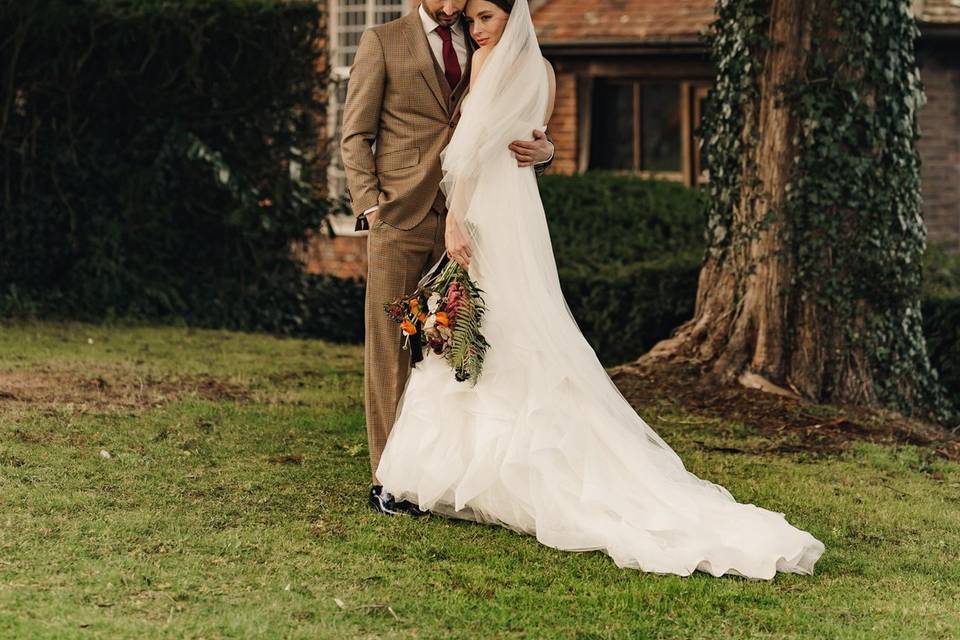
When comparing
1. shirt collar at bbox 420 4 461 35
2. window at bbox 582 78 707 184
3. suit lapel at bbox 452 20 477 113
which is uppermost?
window at bbox 582 78 707 184

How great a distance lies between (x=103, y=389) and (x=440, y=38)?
3628 millimetres

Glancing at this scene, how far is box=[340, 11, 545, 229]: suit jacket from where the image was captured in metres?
5.39

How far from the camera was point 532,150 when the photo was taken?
17.9 ft

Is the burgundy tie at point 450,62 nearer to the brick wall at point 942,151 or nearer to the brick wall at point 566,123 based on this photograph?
the brick wall at point 566,123

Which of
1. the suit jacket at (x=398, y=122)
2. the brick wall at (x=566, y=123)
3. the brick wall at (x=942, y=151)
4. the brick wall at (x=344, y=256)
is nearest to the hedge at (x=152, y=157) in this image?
the brick wall at (x=344, y=256)

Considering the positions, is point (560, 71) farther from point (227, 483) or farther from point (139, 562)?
point (139, 562)

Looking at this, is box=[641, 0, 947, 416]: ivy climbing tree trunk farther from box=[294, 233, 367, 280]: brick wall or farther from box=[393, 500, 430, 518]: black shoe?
box=[294, 233, 367, 280]: brick wall

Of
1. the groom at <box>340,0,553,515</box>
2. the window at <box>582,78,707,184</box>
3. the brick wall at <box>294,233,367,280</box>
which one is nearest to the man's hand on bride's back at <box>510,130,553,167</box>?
the groom at <box>340,0,553,515</box>

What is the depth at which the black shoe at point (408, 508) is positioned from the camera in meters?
5.48

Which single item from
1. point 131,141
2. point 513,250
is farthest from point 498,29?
point 131,141

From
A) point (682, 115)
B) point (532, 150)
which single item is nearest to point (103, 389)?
point (532, 150)

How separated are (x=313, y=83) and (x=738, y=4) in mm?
4618

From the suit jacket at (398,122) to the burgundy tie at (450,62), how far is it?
0.09 ft

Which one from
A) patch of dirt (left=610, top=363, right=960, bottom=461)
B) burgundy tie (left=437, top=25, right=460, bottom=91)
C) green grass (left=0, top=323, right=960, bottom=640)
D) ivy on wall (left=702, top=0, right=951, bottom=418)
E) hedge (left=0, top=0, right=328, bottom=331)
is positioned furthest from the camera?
hedge (left=0, top=0, right=328, bottom=331)
